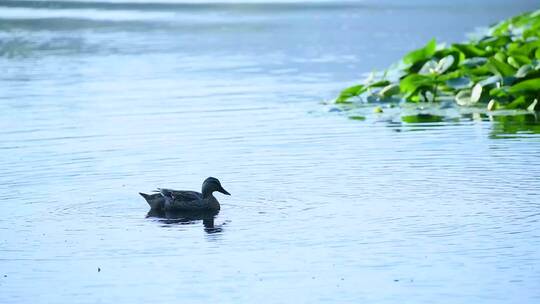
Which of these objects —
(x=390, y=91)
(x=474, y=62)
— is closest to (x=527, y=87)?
(x=474, y=62)

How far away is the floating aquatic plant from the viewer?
17.1 metres

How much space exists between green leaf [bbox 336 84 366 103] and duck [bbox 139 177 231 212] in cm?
774

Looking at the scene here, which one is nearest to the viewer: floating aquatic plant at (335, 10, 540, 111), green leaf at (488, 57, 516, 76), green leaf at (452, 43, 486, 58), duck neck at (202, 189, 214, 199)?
duck neck at (202, 189, 214, 199)

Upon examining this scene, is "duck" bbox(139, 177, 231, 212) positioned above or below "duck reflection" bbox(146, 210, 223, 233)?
above

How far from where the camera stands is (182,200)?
11.1 m

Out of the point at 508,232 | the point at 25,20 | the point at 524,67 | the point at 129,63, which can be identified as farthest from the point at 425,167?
the point at 25,20

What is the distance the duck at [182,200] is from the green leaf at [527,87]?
655 centimetres

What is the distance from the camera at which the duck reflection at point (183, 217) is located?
10.8 meters

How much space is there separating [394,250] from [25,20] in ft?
121

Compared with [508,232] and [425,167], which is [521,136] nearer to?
[425,167]

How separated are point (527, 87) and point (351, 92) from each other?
2.85 meters

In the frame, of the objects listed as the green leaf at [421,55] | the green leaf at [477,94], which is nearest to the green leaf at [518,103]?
the green leaf at [477,94]

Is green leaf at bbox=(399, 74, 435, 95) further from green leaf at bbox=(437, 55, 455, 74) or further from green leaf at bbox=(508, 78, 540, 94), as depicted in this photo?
green leaf at bbox=(508, 78, 540, 94)

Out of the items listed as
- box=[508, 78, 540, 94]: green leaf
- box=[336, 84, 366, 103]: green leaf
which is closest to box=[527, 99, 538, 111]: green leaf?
box=[508, 78, 540, 94]: green leaf
